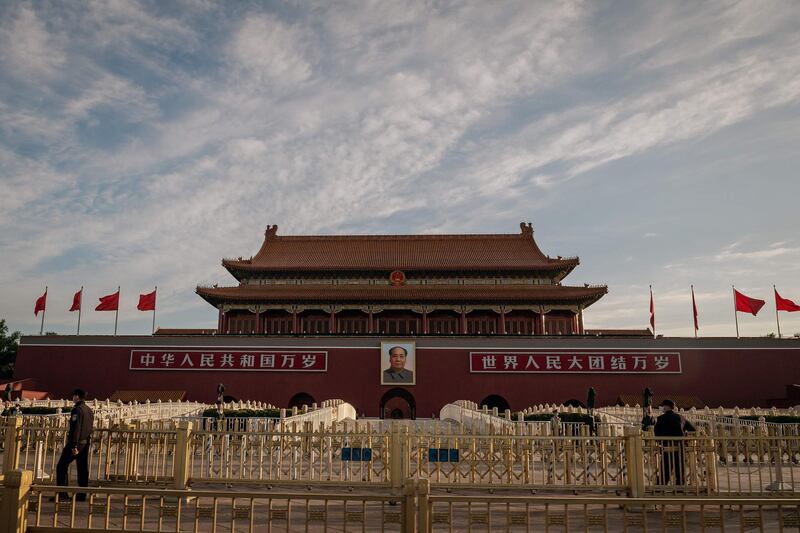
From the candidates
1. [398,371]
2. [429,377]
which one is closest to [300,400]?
[398,371]

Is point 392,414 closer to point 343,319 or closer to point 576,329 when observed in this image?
point 343,319

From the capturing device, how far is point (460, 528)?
6.81 metres

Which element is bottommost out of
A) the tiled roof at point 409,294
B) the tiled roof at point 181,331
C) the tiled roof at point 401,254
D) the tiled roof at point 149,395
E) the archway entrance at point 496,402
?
the archway entrance at point 496,402

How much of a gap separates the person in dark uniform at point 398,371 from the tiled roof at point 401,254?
697 centimetres

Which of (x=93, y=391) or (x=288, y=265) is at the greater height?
(x=288, y=265)

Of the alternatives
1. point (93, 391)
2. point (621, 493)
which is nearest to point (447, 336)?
point (93, 391)

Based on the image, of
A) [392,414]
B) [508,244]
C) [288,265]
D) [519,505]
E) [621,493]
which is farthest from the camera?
[508,244]

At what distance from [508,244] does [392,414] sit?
12.3 meters

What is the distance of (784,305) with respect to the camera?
1073 inches

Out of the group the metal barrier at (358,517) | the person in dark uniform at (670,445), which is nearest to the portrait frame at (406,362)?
the person in dark uniform at (670,445)

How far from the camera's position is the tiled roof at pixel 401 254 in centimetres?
3334

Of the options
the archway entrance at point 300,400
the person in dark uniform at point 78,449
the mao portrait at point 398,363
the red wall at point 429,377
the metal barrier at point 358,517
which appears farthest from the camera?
the archway entrance at point 300,400

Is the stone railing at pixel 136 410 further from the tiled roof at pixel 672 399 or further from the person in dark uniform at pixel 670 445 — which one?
the tiled roof at pixel 672 399

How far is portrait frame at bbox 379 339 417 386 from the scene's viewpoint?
90.3 feet
